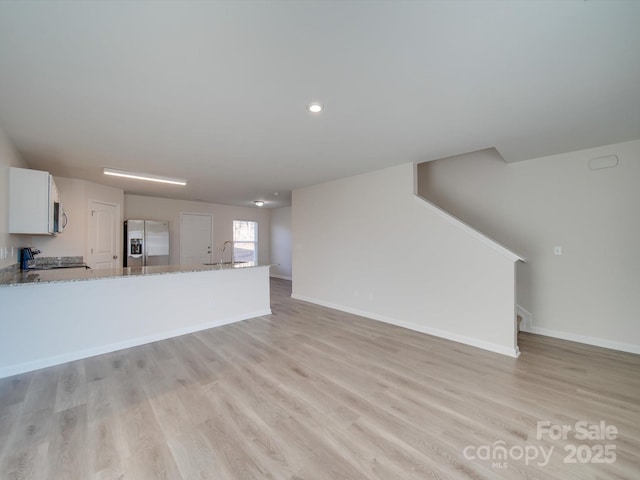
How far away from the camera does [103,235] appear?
526 centimetres

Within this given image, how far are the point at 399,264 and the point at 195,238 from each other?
5.70m

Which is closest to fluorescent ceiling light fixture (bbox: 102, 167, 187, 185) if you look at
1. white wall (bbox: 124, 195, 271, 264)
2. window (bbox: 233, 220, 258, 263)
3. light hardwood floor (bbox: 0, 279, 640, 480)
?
white wall (bbox: 124, 195, 271, 264)

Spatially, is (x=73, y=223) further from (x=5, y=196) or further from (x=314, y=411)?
(x=314, y=411)

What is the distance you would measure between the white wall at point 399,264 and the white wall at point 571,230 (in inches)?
41.6

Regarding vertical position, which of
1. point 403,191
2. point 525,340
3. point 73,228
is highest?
point 403,191

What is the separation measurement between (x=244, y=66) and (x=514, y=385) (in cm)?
344

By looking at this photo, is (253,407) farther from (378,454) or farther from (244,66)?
(244,66)

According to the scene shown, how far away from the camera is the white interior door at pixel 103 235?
504 centimetres

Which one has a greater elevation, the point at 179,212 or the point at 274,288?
the point at 179,212

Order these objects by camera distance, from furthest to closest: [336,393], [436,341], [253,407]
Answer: [436,341]
[336,393]
[253,407]

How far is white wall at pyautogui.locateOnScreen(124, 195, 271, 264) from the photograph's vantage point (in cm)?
636

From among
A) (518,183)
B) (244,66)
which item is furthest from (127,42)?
(518,183)

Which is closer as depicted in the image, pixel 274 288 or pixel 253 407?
pixel 253 407

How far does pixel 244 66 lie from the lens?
5.75 feet
